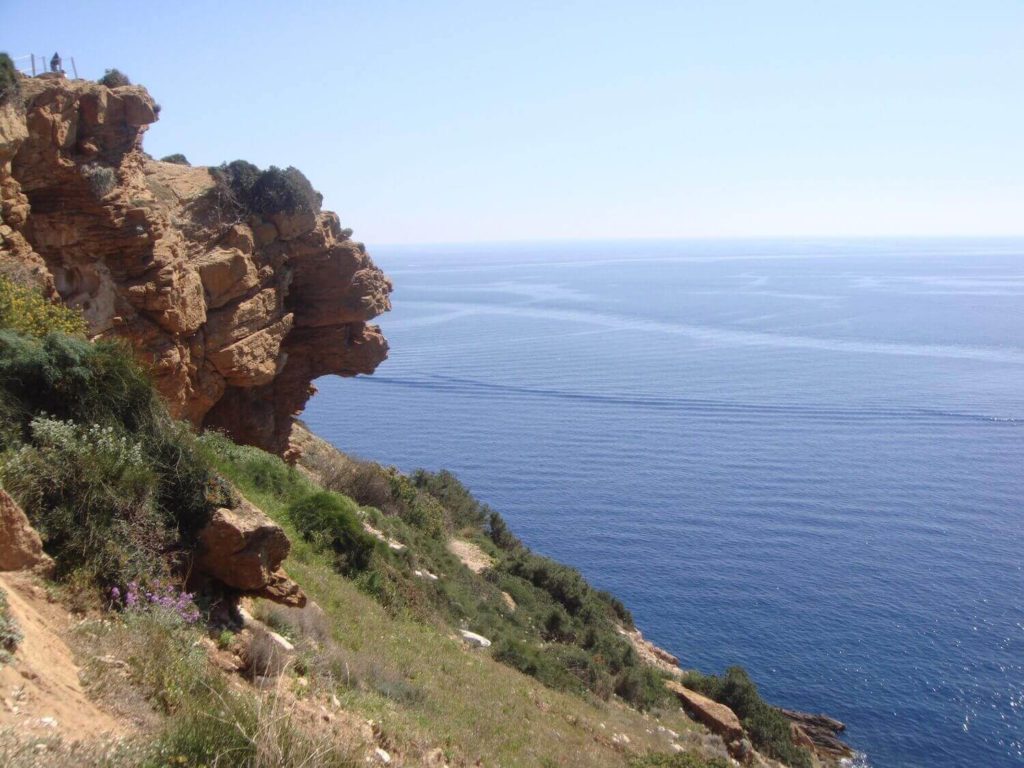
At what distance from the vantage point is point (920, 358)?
82.4m

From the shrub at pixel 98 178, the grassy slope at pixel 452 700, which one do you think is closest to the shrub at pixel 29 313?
the shrub at pixel 98 178

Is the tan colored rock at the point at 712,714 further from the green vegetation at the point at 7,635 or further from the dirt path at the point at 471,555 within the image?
the green vegetation at the point at 7,635

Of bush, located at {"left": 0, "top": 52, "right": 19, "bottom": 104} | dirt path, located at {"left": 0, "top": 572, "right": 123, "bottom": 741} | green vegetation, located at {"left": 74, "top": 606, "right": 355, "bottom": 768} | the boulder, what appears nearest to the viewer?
green vegetation, located at {"left": 74, "top": 606, "right": 355, "bottom": 768}

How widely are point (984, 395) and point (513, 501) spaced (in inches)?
1727

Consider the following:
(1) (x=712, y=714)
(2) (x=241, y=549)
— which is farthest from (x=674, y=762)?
(2) (x=241, y=549)

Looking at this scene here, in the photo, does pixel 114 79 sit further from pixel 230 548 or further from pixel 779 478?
pixel 779 478

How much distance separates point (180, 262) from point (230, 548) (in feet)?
39.9

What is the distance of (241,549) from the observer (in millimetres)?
10031

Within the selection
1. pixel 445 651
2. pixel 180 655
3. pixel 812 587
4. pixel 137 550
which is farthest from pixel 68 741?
pixel 812 587

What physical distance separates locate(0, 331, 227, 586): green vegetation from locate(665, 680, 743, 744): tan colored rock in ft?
50.7

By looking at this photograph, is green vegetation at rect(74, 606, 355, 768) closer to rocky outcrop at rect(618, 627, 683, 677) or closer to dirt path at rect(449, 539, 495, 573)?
dirt path at rect(449, 539, 495, 573)

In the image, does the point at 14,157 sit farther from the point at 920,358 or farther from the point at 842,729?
the point at 920,358

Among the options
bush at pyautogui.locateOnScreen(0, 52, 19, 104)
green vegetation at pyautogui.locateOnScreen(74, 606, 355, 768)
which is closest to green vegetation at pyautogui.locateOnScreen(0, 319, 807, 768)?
green vegetation at pyautogui.locateOnScreen(74, 606, 355, 768)

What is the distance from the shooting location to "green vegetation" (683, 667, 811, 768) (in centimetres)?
2212
